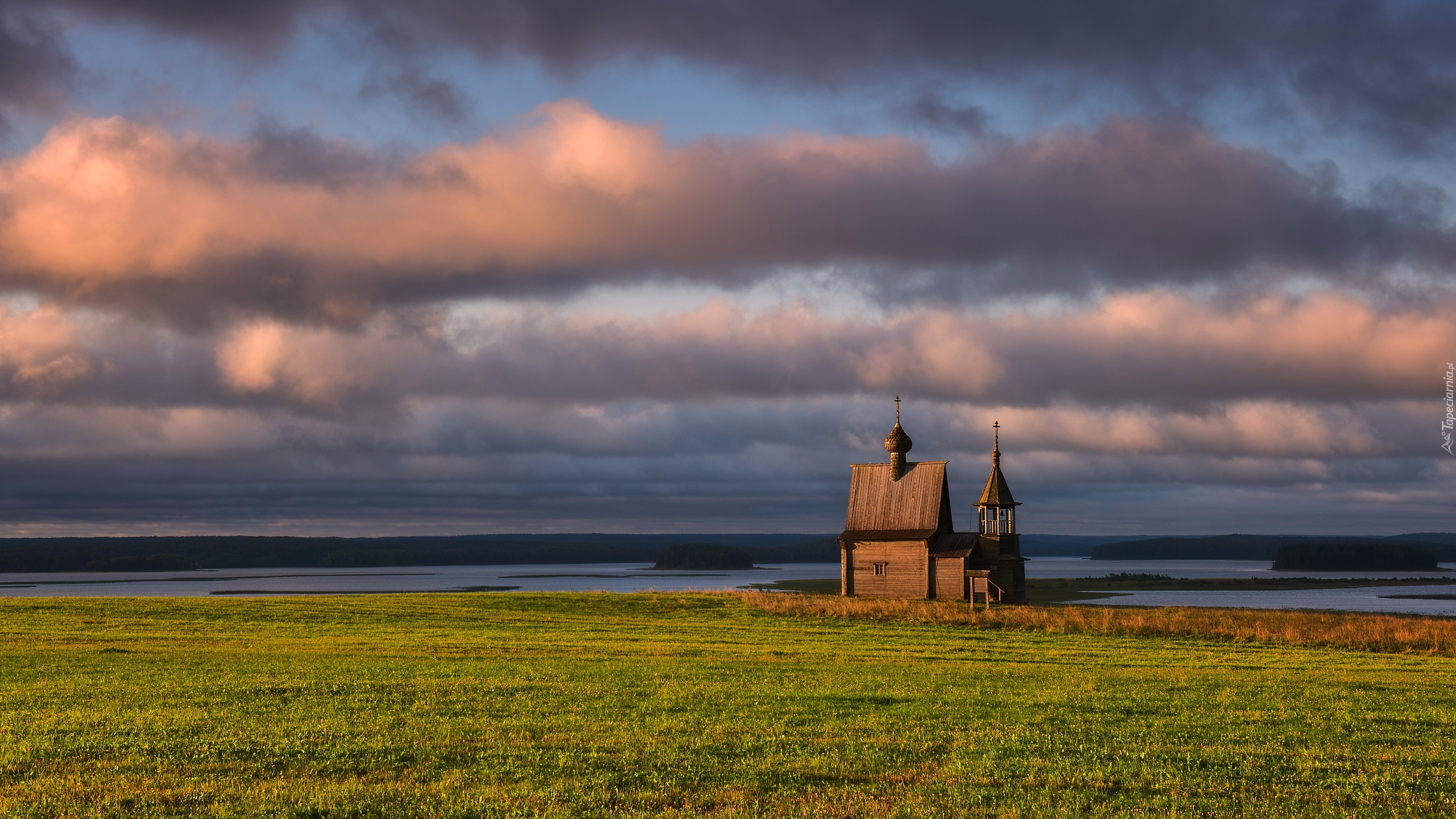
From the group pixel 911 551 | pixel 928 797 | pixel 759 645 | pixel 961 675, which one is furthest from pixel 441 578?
pixel 928 797

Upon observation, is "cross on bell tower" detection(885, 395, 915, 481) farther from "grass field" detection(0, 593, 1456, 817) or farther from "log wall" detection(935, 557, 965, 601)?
"grass field" detection(0, 593, 1456, 817)

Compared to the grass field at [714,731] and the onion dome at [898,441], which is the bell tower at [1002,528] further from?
the grass field at [714,731]

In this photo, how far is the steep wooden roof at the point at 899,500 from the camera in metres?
68.4

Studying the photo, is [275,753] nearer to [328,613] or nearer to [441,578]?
[328,613]

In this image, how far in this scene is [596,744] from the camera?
15367mm

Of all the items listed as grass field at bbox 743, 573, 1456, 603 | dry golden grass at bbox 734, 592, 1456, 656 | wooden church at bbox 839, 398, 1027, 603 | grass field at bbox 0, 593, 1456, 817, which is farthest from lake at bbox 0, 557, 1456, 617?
grass field at bbox 0, 593, 1456, 817

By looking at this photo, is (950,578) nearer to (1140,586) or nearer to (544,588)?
(1140,586)

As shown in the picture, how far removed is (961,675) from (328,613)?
34305mm

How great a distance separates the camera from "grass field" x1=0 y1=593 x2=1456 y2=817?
12109 millimetres

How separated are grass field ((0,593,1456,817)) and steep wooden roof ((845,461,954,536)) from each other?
3325 centimetres

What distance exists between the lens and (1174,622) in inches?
1689

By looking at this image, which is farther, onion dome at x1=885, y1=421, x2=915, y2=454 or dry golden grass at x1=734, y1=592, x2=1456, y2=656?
onion dome at x1=885, y1=421, x2=915, y2=454

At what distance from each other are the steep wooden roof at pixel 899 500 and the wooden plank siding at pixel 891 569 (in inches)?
38.8

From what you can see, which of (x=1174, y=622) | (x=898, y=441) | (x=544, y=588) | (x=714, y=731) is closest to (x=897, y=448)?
(x=898, y=441)
